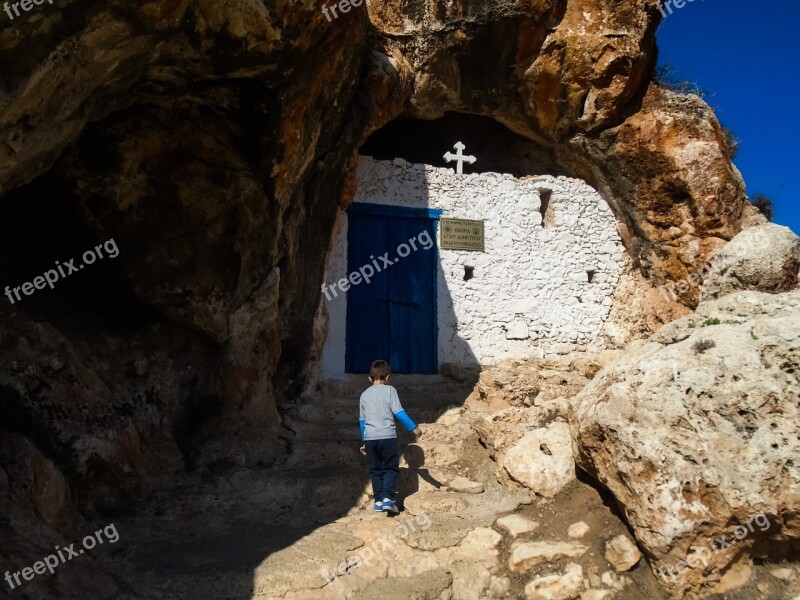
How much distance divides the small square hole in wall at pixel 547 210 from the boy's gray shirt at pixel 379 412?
5130 mm

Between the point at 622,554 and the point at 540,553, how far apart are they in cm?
52

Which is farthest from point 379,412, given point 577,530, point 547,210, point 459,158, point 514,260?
point 547,210

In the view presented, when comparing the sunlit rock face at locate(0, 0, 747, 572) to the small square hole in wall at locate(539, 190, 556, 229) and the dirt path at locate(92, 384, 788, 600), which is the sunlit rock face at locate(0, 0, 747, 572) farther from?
the small square hole in wall at locate(539, 190, 556, 229)

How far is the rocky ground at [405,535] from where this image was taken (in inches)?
162

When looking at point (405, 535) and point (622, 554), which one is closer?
point (622, 554)

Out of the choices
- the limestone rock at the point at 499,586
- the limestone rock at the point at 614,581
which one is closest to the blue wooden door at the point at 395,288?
the limestone rock at the point at 499,586

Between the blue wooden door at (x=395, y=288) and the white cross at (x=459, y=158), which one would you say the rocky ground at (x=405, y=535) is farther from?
the white cross at (x=459, y=158)

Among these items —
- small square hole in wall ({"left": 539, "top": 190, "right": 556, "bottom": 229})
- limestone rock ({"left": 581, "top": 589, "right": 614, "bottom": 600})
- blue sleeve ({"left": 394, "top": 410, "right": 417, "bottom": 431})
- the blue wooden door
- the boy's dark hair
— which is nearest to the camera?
limestone rock ({"left": 581, "top": 589, "right": 614, "bottom": 600})

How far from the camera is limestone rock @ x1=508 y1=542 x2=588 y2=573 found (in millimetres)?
4336

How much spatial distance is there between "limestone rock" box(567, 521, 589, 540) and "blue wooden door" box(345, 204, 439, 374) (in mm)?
4422

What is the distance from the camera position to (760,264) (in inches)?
→ 216

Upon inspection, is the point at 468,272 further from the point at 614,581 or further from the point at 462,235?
the point at 614,581

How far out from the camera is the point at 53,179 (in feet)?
19.0

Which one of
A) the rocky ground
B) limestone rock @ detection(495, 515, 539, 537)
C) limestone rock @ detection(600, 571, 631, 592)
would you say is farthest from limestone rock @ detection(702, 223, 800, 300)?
limestone rock @ detection(600, 571, 631, 592)
